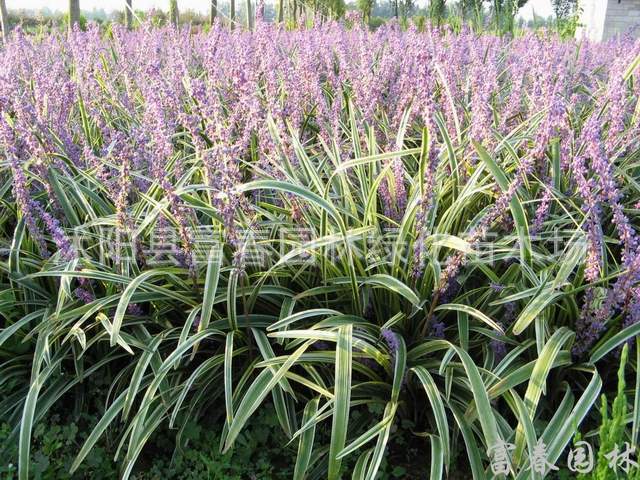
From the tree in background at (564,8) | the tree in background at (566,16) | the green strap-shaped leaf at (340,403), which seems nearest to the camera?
the green strap-shaped leaf at (340,403)

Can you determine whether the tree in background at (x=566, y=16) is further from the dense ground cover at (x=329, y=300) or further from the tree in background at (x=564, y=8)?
the dense ground cover at (x=329, y=300)

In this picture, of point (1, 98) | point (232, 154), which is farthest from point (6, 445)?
point (1, 98)

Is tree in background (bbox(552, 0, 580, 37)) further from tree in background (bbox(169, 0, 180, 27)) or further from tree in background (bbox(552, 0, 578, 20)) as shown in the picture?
tree in background (bbox(169, 0, 180, 27))

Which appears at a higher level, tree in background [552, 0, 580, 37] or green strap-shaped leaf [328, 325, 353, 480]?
tree in background [552, 0, 580, 37]

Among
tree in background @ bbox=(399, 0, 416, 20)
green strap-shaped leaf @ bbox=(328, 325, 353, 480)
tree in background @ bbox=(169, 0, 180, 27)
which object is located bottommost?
green strap-shaped leaf @ bbox=(328, 325, 353, 480)

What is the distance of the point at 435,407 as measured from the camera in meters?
1.75

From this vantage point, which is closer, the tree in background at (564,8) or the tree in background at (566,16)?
the tree in background at (566,16)

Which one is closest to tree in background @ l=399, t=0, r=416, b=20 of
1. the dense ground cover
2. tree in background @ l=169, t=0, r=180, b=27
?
tree in background @ l=169, t=0, r=180, b=27

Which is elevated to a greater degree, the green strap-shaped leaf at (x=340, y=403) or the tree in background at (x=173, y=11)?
the tree in background at (x=173, y=11)

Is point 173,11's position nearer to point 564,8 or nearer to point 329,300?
point 564,8

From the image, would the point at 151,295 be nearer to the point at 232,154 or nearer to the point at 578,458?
the point at 232,154

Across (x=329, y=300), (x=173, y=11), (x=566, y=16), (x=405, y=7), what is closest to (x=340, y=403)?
(x=329, y=300)

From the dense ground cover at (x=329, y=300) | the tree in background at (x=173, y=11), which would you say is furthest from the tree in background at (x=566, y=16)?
the dense ground cover at (x=329, y=300)

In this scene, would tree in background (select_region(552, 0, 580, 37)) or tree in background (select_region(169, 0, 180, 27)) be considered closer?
tree in background (select_region(169, 0, 180, 27))
